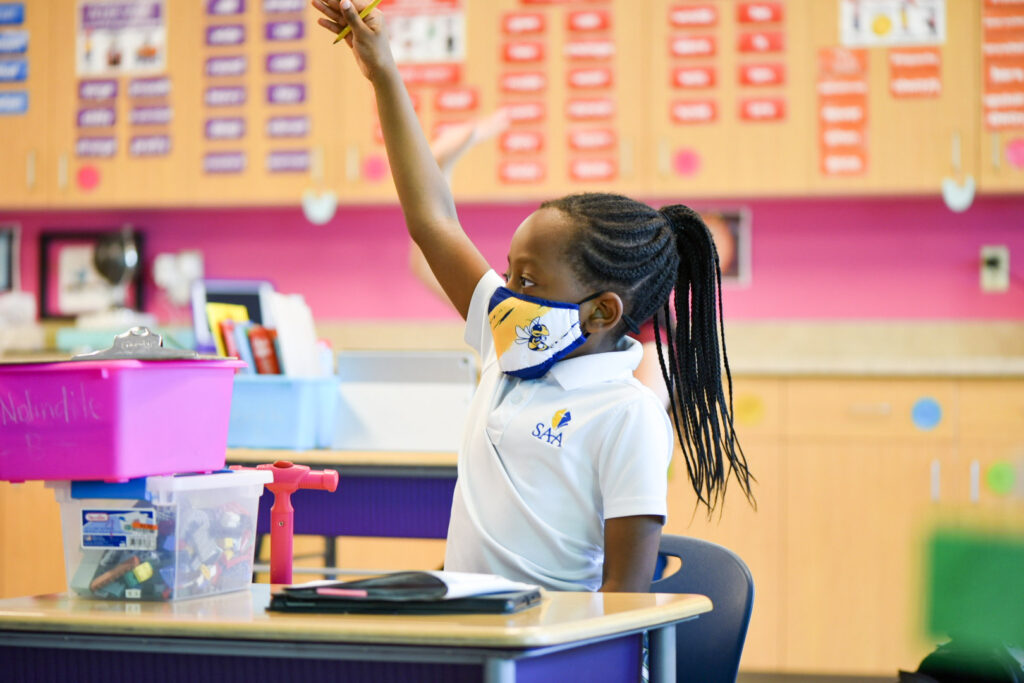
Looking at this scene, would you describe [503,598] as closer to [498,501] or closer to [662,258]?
[498,501]

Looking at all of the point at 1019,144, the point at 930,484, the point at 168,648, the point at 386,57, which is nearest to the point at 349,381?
the point at 386,57

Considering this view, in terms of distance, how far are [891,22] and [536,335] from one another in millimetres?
2923

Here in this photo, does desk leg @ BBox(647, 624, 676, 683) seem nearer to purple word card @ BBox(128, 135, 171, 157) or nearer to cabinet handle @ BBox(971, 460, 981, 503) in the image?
cabinet handle @ BBox(971, 460, 981, 503)

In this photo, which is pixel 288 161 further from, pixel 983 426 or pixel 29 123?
pixel 983 426

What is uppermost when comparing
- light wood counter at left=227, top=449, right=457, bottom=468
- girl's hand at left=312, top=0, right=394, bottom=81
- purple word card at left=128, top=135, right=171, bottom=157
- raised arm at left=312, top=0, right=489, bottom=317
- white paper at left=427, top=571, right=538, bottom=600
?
purple word card at left=128, top=135, right=171, bottom=157

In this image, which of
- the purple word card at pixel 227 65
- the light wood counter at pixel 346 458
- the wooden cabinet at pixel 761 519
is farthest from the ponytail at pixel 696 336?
the purple word card at pixel 227 65

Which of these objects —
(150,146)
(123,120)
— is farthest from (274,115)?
(123,120)

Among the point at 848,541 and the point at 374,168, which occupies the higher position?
the point at 374,168

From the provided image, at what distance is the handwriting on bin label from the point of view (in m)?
1.06

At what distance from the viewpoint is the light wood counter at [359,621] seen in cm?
85

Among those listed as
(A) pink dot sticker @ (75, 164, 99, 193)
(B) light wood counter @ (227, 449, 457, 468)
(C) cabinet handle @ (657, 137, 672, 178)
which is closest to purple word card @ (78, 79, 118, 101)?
(A) pink dot sticker @ (75, 164, 99, 193)

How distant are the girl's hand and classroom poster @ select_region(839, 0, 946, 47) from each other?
2734 mm

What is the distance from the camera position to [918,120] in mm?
3736

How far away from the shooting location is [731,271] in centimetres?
412
